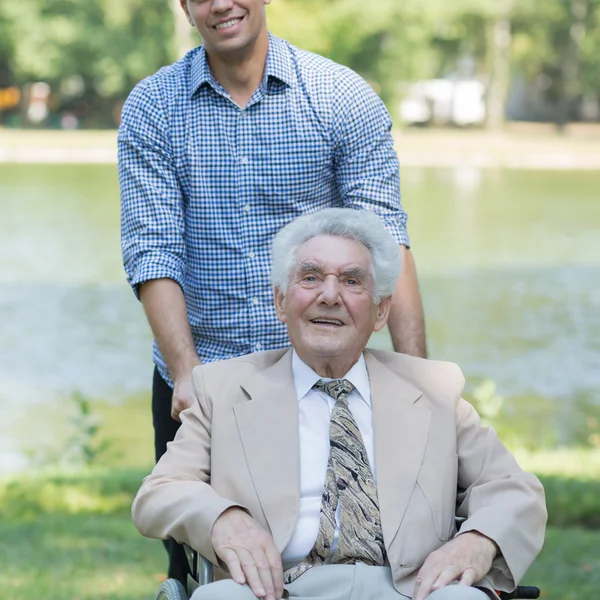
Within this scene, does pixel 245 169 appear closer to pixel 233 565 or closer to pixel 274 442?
pixel 274 442

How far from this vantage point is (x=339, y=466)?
95.3 inches

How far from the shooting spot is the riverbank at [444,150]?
27.5 metres

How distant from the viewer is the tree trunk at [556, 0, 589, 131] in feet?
130

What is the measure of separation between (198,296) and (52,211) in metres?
15.4

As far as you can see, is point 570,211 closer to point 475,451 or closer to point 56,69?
point 475,451

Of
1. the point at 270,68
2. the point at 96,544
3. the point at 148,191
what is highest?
the point at 270,68

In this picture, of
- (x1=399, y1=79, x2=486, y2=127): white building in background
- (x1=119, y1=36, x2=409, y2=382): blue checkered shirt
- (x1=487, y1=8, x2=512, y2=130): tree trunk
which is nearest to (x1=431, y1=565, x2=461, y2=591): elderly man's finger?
(x1=119, y1=36, x2=409, y2=382): blue checkered shirt

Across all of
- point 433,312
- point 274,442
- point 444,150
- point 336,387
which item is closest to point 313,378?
point 336,387

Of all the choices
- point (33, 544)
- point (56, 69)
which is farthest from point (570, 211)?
point (56, 69)

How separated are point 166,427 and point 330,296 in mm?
1007

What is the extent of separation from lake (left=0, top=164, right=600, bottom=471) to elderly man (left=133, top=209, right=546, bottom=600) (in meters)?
3.95

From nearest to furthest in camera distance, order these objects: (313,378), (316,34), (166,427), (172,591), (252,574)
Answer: (252,574) → (172,591) → (313,378) → (166,427) → (316,34)

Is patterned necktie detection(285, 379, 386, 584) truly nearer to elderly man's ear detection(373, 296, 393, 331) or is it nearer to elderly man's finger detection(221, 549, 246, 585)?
elderly man's finger detection(221, 549, 246, 585)

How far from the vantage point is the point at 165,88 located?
3016 mm
